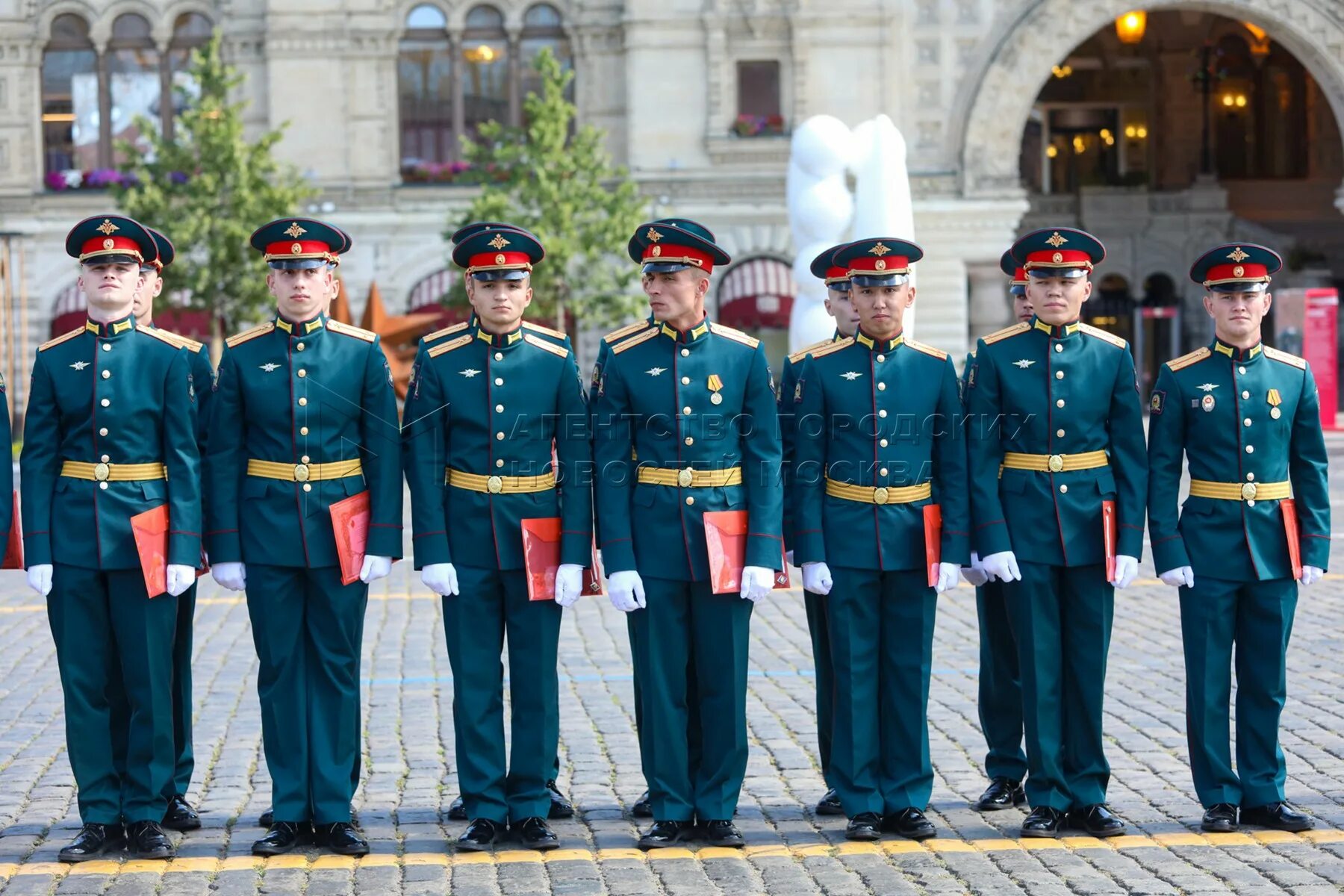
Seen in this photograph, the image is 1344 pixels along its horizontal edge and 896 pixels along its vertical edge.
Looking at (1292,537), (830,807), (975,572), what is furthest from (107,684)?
(1292,537)

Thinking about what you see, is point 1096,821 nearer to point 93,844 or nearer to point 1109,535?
point 1109,535

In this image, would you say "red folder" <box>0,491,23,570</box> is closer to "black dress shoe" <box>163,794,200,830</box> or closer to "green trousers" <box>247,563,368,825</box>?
"green trousers" <box>247,563,368,825</box>

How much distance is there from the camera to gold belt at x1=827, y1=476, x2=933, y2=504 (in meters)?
7.03

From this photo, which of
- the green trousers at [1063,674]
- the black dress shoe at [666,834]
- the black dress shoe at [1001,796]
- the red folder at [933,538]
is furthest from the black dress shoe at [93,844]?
the green trousers at [1063,674]

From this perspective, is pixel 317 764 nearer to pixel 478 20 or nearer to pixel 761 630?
pixel 761 630

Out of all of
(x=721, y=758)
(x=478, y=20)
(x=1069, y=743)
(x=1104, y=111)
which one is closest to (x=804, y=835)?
(x=721, y=758)

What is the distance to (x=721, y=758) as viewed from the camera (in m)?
6.90

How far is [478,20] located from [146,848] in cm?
2988

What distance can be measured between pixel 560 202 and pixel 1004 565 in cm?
2456

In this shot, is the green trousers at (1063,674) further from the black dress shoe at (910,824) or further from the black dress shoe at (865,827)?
the black dress shoe at (865,827)

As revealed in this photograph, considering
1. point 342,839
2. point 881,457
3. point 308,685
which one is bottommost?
point 342,839

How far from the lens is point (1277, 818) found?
6875 millimetres

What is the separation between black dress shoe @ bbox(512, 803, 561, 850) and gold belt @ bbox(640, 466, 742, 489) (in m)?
1.32

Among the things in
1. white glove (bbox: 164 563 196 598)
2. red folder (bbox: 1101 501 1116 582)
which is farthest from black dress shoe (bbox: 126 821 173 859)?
red folder (bbox: 1101 501 1116 582)
